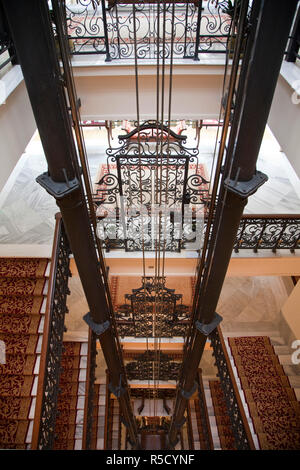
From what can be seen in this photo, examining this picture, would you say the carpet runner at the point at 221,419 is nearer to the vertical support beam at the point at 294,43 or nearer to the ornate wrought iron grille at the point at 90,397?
the ornate wrought iron grille at the point at 90,397

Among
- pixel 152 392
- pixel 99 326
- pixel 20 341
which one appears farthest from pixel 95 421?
pixel 99 326

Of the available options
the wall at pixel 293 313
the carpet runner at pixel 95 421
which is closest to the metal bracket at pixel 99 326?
the carpet runner at pixel 95 421

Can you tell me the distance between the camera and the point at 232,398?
14.6 feet

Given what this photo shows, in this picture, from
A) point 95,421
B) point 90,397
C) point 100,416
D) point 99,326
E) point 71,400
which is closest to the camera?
point 99,326

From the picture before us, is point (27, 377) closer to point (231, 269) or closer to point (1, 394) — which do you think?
point (1, 394)

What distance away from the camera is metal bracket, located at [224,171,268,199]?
182 cm

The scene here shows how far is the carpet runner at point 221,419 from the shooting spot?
6.27 metres

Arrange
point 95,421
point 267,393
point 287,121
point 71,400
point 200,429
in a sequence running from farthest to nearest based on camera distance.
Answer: point 200,429
point 95,421
point 267,393
point 71,400
point 287,121

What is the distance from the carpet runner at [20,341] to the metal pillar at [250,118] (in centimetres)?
300

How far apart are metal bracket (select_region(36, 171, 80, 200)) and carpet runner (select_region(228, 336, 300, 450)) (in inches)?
222

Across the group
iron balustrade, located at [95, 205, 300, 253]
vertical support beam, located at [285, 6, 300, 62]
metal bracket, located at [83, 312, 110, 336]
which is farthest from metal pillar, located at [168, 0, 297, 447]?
vertical support beam, located at [285, 6, 300, 62]

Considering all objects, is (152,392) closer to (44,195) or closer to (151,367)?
(151,367)

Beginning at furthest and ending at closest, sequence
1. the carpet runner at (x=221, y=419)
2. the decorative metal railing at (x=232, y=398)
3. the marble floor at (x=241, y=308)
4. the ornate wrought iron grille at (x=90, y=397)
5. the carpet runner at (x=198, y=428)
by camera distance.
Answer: the marble floor at (x=241, y=308), the carpet runner at (x=198, y=428), the carpet runner at (x=221, y=419), the ornate wrought iron grille at (x=90, y=397), the decorative metal railing at (x=232, y=398)

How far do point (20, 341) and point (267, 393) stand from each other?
499 cm
